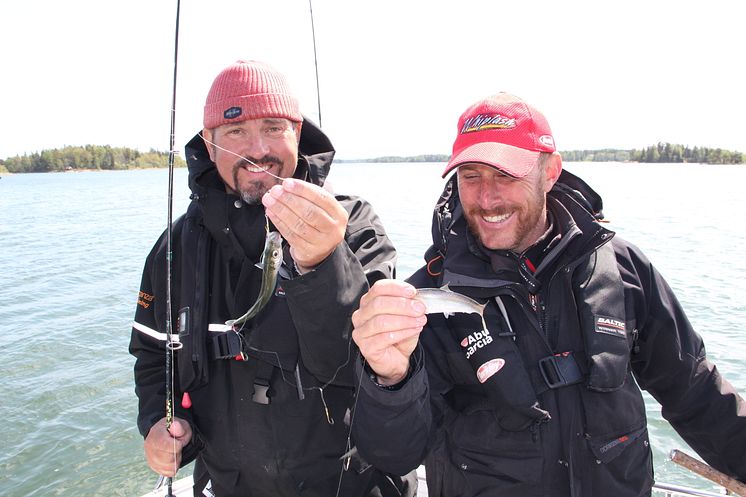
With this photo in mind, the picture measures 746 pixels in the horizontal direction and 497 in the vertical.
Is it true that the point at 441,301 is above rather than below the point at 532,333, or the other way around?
above

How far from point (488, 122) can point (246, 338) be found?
179 centimetres

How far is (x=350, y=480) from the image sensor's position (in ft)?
9.50

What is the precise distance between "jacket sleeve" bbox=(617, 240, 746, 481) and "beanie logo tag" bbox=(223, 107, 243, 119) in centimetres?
232

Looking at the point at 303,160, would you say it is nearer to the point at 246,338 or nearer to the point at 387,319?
the point at 246,338

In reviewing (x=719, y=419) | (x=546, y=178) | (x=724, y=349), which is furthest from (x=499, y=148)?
(x=724, y=349)

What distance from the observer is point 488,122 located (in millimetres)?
2908

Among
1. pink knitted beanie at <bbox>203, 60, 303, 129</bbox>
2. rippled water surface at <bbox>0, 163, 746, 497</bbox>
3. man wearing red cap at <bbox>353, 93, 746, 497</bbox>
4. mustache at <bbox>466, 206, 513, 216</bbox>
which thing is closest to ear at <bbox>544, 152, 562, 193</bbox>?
man wearing red cap at <bbox>353, 93, 746, 497</bbox>

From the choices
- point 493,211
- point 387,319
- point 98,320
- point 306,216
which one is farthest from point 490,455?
point 98,320

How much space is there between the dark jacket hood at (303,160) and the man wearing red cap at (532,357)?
0.77m

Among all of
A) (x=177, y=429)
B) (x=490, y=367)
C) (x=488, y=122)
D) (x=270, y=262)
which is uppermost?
(x=488, y=122)

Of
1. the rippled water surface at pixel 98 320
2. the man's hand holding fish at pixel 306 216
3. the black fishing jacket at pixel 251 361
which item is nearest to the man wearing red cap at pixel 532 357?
the black fishing jacket at pixel 251 361

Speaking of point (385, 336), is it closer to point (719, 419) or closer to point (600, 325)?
point (600, 325)

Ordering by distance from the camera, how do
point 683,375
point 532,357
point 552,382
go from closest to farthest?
point 552,382 < point 532,357 < point 683,375

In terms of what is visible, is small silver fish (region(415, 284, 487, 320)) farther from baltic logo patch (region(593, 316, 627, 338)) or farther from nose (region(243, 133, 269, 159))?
nose (region(243, 133, 269, 159))
